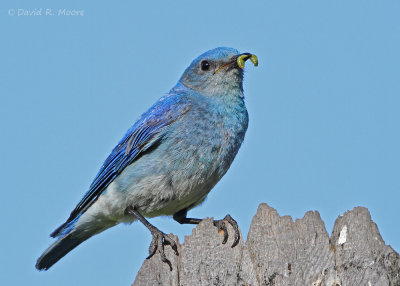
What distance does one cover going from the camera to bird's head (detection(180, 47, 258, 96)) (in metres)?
7.61

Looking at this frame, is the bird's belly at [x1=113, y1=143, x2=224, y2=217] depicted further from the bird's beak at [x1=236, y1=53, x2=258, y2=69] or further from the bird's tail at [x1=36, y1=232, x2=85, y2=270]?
the bird's beak at [x1=236, y1=53, x2=258, y2=69]

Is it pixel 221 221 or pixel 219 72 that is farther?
pixel 219 72

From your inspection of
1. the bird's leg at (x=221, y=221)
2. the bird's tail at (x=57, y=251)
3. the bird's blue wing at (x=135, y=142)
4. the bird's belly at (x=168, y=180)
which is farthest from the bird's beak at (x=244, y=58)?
the bird's tail at (x=57, y=251)

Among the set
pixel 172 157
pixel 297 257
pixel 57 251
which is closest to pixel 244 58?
pixel 172 157

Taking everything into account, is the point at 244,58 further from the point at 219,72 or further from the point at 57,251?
the point at 57,251

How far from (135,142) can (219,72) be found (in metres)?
1.32

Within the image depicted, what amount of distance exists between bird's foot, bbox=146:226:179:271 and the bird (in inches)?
0.9

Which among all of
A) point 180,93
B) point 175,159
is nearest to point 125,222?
point 175,159

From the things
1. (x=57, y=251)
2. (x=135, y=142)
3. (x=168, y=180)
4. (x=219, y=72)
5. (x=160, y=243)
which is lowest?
(x=160, y=243)

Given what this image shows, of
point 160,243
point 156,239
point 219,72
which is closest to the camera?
point 160,243

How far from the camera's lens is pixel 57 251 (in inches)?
308

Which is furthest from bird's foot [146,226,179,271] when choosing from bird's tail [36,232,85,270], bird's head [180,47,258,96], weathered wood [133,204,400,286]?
bird's head [180,47,258,96]

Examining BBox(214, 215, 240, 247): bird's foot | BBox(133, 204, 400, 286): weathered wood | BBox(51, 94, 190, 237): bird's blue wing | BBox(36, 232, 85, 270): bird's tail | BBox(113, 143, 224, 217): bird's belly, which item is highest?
BBox(51, 94, 190, 237): bird's blue wing

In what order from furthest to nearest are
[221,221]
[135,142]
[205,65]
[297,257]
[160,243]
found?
1. [205,65]
2. [135,142]
3. [160,243]
4. [221,221]
5. [297,257]
